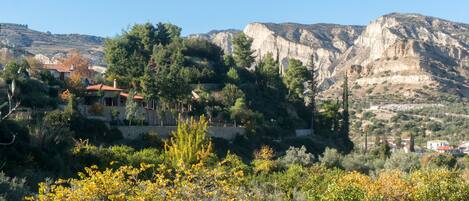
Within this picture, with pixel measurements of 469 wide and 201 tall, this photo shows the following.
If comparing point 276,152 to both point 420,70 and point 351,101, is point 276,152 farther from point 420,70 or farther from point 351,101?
point 420,70

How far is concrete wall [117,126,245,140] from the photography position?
163 feet

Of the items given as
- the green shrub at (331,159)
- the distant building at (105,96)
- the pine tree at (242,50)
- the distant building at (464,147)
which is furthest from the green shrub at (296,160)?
the distant building at (464,147)

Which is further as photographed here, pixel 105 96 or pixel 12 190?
pixel 105 96

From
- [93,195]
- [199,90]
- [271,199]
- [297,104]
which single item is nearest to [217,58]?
[297,104]

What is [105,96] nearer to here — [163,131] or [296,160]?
[163,131]

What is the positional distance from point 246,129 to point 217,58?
25.9m

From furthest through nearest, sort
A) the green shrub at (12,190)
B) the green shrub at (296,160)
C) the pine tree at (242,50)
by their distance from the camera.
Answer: the pine tree at (242,50) < the green shrub at (296,160) < the green shrub at (12,190)

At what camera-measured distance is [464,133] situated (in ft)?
403

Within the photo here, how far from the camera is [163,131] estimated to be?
52.6 meters

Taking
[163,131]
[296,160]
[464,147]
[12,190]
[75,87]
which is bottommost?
[464,147]

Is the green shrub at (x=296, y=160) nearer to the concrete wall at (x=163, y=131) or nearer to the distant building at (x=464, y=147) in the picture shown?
the concrete wall at (x=163, y=131)

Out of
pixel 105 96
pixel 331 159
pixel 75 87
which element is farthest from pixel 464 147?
pixel 75 87

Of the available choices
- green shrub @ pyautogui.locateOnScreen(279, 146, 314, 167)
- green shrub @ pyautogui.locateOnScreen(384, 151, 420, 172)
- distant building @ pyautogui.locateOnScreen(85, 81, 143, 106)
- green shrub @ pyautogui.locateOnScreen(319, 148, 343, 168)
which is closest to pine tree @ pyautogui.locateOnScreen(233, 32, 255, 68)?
distant building @ pyautogui.locateOnScreen(85, 81, 143, 106)

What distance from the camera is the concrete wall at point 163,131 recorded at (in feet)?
163
